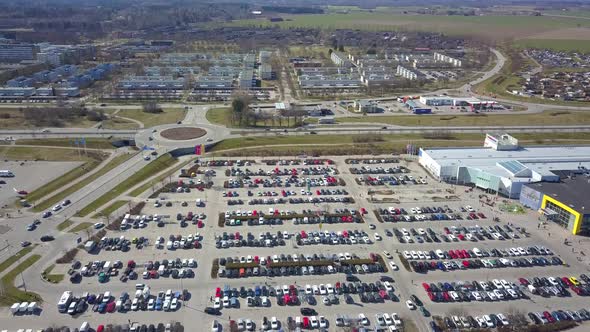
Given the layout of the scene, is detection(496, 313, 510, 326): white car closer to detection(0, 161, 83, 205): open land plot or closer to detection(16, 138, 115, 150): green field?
detection(0, 161, 83, 205): open land plot

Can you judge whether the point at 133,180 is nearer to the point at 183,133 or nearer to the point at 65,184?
the point at 65,184

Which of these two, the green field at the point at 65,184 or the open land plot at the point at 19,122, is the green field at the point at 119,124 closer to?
the open land plot at the point at 19,122

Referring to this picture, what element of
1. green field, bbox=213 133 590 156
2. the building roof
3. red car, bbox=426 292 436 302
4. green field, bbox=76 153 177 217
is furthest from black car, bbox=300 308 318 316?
green field, bbox=213 133 590 156

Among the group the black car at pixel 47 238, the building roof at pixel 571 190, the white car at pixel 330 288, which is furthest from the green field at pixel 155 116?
the building roof at pixel 571 190

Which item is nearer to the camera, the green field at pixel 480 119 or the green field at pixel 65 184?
the green field at pixel 65 184

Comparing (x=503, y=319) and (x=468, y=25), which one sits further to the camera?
(x=468, y=25)

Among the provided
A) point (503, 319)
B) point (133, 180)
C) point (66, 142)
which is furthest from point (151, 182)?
point (503, 319)
